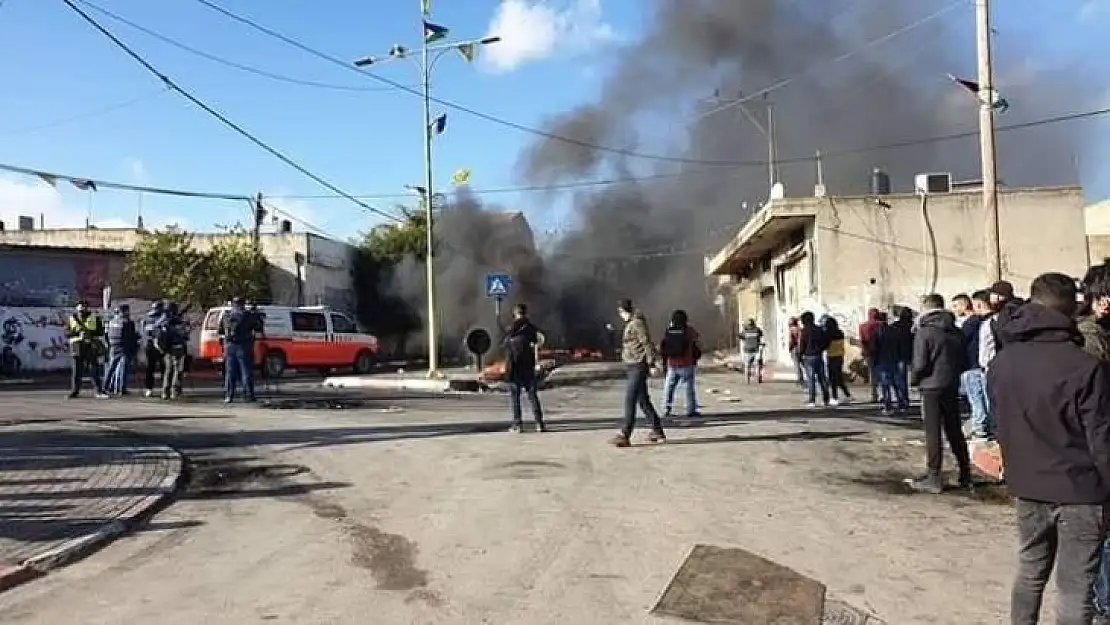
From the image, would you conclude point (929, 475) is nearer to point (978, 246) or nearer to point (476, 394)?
point (476, 394)

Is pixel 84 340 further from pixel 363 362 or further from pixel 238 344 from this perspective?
pixel 363 362

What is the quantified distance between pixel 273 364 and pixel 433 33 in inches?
389

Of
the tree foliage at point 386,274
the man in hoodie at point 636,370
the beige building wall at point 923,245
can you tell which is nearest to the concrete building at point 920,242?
the beige building wall at point 923,245

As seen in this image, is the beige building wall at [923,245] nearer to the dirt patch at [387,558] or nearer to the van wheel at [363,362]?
the van wheel at [363,362]

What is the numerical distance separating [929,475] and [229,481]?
19.4ft

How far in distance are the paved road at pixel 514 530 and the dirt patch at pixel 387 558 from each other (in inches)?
0.9

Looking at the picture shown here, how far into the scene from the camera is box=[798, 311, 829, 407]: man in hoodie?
1548 cm

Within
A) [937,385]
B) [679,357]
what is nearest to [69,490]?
[937,385]

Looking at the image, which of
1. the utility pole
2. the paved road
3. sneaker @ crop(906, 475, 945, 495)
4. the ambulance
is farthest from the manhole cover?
the ambulance

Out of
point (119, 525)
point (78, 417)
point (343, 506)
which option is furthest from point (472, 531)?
point (78, 417)

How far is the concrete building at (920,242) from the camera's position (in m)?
24.6

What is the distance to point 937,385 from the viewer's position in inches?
331

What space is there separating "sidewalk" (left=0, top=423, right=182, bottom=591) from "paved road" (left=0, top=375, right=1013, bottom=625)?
0.20 m

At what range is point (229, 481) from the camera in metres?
9.22
